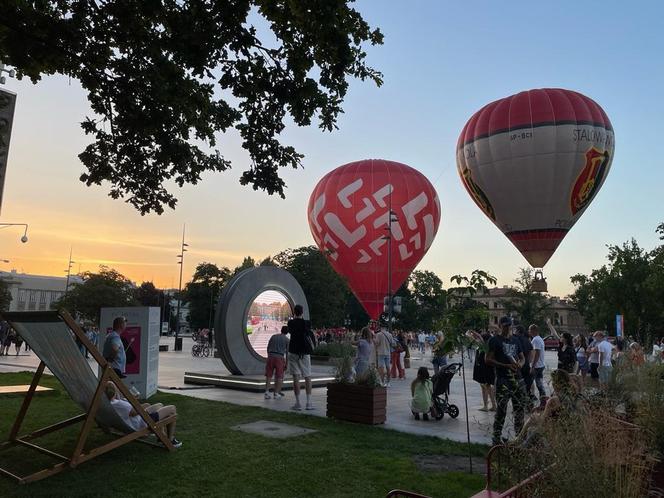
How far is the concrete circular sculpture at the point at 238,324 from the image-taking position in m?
15.9

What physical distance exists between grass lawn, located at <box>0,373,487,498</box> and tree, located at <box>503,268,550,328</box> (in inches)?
2219

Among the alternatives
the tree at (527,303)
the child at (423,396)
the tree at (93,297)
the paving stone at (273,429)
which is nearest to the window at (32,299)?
the tree at (93,297)

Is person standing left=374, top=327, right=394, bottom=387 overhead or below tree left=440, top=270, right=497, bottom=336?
below

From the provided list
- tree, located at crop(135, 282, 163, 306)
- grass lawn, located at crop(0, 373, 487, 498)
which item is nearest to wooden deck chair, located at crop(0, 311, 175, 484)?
grass lawn, located at crop(0, 373, 487, 498)

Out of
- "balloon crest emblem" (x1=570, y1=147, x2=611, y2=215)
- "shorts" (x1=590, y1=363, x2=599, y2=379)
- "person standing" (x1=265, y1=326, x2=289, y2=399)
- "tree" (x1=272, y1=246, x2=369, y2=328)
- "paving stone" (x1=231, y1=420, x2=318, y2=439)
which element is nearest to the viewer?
"paving stone" (x1=231, y1=420, x2=318, y2=439)

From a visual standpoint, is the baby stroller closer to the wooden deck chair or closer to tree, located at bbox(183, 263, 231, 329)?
the wooden deck chair

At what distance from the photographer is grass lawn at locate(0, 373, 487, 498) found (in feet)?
18.0

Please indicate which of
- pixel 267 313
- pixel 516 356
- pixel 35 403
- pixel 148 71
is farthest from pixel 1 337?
pixel 516 356

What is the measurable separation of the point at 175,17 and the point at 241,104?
1.36 m

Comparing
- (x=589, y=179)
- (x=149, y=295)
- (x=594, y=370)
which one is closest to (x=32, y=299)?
(x=149, y=295)

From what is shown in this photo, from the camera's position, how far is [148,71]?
25.7 feet

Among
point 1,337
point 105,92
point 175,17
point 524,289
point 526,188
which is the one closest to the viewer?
point 175,17

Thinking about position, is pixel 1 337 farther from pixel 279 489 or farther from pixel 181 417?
pixel 279 489

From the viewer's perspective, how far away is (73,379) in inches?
250
